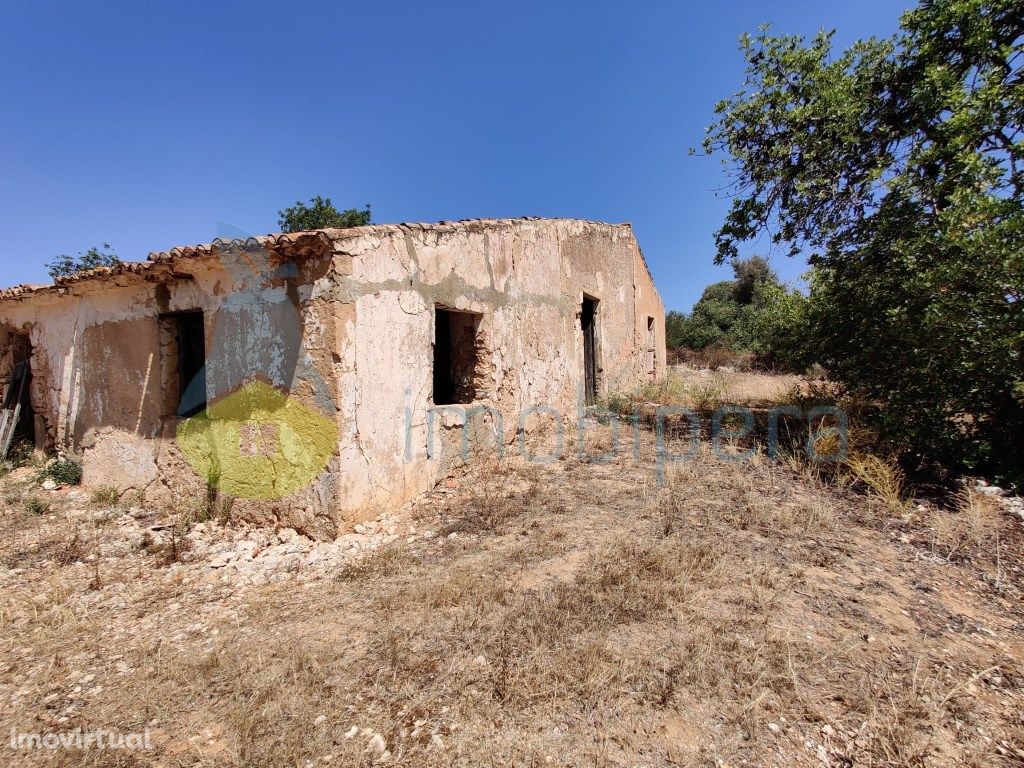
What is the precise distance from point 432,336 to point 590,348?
558 cm

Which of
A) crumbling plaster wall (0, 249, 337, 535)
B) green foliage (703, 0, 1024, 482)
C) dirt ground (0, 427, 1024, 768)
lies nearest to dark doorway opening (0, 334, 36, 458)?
crumbling plaster wall (0, 249, 337, 535)

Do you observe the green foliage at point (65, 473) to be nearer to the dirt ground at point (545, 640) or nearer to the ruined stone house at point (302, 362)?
the ruined stone house at point (302, 362)

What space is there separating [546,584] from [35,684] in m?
2.90

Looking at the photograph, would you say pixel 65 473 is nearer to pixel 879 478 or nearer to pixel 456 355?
pixel 456 355

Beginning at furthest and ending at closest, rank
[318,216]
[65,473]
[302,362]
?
[318,216] → [65,473] → [302,362]

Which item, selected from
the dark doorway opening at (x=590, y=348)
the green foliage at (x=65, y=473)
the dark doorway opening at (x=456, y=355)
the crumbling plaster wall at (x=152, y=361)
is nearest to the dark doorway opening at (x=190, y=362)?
the crumbling plaster wall at (x=152, y=361)

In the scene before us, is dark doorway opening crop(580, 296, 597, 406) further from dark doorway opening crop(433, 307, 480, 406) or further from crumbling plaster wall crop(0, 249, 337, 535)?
crumbling plaster wall crop(0, 249, 337, 535)

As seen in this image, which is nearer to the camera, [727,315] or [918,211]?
[918,211]

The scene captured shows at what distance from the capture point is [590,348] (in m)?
9.99

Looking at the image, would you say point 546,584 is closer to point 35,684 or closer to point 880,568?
point 880,568

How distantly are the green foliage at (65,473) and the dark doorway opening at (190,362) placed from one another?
225cm

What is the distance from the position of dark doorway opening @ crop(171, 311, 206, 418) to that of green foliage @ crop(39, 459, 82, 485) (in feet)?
7.39

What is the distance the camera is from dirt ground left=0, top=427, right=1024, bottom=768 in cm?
200

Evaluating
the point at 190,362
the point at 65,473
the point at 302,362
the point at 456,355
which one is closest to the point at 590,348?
the point at 456,355
